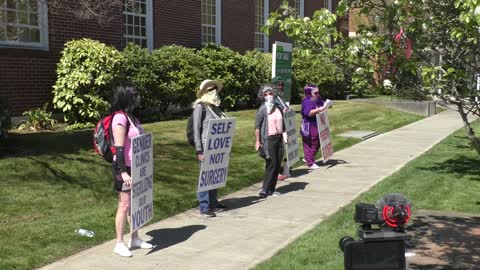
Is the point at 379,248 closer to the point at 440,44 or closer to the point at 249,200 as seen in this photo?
the point at 440,44

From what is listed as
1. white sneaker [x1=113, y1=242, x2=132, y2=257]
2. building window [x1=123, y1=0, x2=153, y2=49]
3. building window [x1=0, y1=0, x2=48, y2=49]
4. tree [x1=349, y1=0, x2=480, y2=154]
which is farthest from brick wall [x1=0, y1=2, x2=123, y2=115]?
tree [x1=349, y1=0, x2=480, y2=154]

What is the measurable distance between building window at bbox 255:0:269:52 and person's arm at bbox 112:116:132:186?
1905 centimetres

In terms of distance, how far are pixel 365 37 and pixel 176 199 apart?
13.1 feet

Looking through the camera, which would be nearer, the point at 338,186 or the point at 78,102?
the point at 338,186

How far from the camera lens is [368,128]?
17391 millimetres

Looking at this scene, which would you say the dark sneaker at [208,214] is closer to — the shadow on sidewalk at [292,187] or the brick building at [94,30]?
the shadow on sidewalk at [292,187]

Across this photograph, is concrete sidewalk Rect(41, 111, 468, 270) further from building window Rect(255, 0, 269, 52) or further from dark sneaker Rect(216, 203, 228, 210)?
building window Rect(255, 0, 269, 52)

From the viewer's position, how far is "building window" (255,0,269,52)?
24.2 m

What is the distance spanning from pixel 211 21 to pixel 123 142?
627 inches

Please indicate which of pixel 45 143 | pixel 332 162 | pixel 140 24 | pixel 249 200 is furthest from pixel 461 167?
pixel 140 24

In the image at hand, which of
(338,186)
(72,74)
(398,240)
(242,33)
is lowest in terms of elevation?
(338,186)

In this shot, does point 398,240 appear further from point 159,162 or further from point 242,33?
point 242,33

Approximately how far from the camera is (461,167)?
1064 centimetres

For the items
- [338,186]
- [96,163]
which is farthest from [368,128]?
[96,163]
